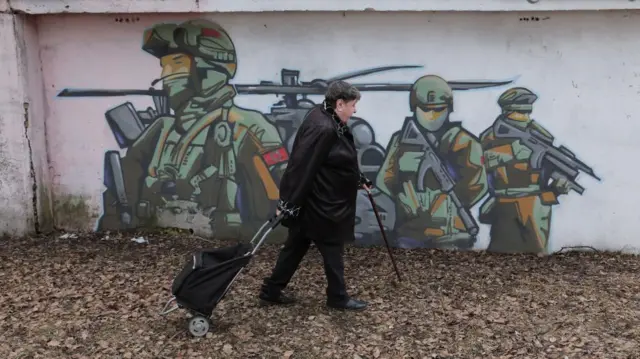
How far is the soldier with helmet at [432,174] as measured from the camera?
5.86 m

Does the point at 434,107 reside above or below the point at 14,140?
above

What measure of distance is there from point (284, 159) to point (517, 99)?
101 inches

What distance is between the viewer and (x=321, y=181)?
426 centimetres

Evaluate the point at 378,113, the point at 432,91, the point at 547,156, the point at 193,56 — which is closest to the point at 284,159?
the point at 378,113

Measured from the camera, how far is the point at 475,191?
5.96m

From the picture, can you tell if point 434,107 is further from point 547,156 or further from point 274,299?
point 274,299

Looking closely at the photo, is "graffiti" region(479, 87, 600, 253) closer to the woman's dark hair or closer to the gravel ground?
the gravel ground

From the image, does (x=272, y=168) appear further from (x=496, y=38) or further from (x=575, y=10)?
(x=575, y=10)

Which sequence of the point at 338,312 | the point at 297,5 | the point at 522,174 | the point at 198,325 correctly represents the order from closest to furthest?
the point at 198,325 < the point at 338,312 < the point at 297,5 < the point at 522,174

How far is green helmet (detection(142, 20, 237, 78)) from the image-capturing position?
5.98 metres

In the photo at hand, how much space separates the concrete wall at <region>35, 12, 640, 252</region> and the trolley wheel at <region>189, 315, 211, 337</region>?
2.23 metres

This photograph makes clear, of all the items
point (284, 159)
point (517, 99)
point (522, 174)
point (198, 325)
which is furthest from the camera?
point (284, 159)

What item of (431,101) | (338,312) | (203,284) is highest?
(431,101)

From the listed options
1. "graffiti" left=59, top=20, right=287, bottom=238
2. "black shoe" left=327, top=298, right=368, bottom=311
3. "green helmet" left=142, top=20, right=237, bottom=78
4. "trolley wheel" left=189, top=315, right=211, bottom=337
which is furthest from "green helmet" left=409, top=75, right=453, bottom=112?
"trolley wheel" left=189, top=315, right=211, bottom=337
